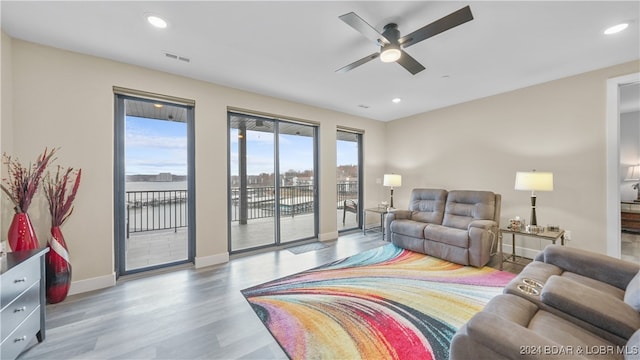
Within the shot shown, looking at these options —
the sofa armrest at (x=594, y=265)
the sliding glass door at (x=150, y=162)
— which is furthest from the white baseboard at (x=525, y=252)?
the sliding glass door at (x=150, y=162)

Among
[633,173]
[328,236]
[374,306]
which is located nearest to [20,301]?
[374,306]

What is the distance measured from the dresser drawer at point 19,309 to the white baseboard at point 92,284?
93cm

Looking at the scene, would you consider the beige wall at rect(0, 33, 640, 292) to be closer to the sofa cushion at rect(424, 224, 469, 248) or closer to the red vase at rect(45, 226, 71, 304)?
the red vase at rect(45, 226, 71, 304)

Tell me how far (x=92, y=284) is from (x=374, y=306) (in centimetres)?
308

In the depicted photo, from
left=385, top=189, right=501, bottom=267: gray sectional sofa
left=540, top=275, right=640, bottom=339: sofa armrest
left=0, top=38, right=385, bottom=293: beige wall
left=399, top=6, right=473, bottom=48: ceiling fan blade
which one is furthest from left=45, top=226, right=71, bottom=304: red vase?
left=385, top=189, right=501, bottom=267: gray sectional sofa

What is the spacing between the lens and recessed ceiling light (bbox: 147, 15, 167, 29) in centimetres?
209

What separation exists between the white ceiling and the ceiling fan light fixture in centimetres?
23

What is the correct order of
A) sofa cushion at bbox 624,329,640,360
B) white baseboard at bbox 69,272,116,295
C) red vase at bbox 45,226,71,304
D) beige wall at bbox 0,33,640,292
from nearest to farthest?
sofa cushion at bbox 624,329,640,360, red vase at bbox 45,226,71,304, beige wall at bbox 0,33,640,292, white baseboard at bbox 69,272,116,295

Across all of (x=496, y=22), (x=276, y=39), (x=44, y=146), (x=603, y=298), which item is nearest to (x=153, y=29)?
(x=276, y=39)

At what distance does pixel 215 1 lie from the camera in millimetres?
1894

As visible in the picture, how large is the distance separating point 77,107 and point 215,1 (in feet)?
6.77

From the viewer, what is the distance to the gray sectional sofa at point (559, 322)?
3.30 feet

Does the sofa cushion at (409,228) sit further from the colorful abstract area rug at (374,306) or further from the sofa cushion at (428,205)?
the colorful abstract area rug at (374,306)

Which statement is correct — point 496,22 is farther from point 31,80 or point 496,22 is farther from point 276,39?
point 31,80
